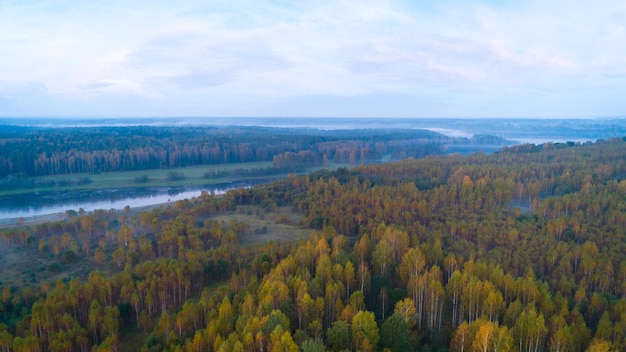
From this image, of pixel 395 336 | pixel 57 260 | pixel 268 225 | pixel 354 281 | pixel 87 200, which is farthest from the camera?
pixel 87 200

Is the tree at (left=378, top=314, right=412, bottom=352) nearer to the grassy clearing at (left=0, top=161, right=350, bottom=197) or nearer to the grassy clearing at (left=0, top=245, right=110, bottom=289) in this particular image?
the grassy clearing at (left=0, top=245, right=110, bottom=289)

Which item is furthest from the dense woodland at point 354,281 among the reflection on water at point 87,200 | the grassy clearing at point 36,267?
the reflection on water at point 87,200

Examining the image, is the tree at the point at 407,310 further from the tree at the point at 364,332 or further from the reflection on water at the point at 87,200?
the reflection on water at the point at 87,200

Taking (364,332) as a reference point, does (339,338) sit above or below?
below

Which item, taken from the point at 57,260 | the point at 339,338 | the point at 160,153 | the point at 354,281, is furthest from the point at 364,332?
the point at 160,153

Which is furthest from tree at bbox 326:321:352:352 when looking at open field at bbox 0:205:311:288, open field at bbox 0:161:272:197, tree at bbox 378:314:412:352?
open field at bbox 0:161:272:197

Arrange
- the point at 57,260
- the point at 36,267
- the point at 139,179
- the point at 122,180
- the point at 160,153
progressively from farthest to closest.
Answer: the point at 160,153
the point at 122,180
the point at 139,179
the point at 57,260
the point at 36,267

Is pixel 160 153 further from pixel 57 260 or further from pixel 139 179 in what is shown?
pixel 57 260
